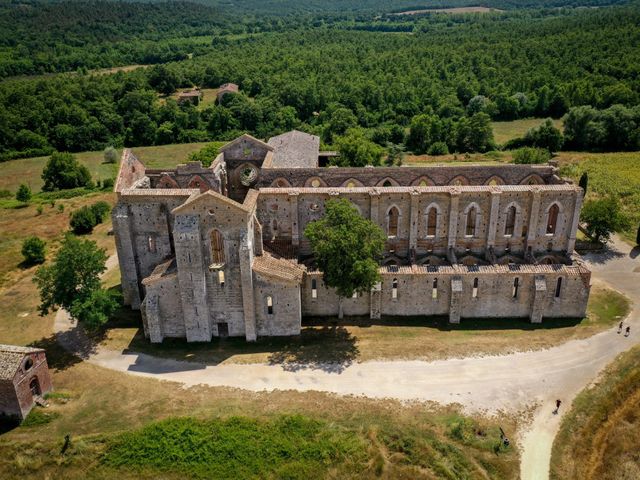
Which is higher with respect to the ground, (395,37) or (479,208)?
(395,37)

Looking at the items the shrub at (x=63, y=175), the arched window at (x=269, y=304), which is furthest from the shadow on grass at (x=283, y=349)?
the shrub at (x=63, y=175)

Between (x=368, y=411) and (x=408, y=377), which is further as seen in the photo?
(x=408, y=377)

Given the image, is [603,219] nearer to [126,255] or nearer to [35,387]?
[126,255]

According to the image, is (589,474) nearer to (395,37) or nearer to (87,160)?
(87,160)

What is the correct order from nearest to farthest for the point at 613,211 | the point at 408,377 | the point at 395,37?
the point at 408,377 < the point at 613,211 < the point at 395,37

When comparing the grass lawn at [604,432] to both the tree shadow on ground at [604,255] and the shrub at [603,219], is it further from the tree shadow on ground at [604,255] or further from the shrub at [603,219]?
the shrub at [603,219]

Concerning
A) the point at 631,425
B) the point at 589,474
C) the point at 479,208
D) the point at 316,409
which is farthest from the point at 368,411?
the point at 479,208

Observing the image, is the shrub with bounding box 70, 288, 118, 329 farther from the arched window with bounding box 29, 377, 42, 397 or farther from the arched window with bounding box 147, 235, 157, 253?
the arched window with bounding box 29, 377, 42, 397

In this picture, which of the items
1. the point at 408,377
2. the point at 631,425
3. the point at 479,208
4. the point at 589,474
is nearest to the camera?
the point at 589,474
